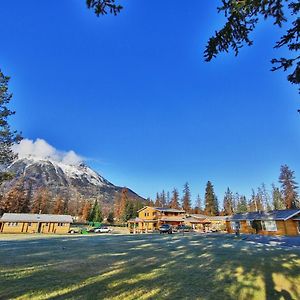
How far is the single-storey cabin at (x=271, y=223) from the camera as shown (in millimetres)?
39344

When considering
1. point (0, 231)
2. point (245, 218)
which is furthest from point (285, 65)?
point (0, 231)

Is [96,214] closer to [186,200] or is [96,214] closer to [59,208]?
[59,208]

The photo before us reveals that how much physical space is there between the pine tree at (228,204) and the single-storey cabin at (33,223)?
69.4m

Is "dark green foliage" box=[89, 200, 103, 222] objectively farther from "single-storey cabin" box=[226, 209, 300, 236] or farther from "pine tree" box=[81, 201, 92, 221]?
"single-storey cabin" box=[226, 209, 300, 236]

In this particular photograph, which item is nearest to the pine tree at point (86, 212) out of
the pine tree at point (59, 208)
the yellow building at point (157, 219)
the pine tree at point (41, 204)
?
the pine tree at point (59, 208)

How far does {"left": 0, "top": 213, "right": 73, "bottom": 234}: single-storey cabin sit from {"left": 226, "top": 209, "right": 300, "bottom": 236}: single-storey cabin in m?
39.7

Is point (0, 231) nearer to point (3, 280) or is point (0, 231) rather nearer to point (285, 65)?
point (3, 280)

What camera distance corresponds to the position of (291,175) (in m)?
72.4

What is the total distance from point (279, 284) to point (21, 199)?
78.1m

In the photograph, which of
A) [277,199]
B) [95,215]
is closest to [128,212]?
[95,215]

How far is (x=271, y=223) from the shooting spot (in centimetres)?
4156

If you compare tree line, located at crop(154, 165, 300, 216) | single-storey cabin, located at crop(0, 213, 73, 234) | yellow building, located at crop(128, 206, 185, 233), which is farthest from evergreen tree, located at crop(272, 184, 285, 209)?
single-storey cabin, located at crop(0, 213, 73, 234)

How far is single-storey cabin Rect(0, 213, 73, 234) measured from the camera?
173ft

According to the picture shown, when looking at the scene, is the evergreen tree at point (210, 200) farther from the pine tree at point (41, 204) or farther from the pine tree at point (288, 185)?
the pine tree at point (41, 204)
